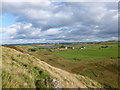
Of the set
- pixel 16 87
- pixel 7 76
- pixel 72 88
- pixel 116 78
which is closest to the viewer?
pixel 16 87

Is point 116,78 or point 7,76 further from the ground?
point 7,76

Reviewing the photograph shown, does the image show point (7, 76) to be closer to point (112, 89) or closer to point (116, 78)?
point (112, 89)

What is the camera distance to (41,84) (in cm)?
889

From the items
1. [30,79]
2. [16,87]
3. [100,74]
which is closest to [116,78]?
[100,74]

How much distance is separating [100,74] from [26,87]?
15.1 metres

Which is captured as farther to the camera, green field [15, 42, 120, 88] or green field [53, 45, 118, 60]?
green field [53, 45, 118, 60]

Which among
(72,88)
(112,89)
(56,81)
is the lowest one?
(112,89)

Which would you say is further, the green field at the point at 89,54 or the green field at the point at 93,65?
the green field at the point at 89,54

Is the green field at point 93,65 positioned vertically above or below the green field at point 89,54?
above

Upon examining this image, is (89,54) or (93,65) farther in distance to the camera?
(89,54)

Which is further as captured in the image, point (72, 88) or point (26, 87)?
point (72, 88)

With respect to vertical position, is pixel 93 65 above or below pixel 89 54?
above

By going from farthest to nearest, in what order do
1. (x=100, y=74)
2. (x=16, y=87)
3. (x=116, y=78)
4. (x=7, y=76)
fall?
1. (x=100, y=74)
2. (x=116, y=78)
3. (x=7, y=76)
4. (x=16, y=87)

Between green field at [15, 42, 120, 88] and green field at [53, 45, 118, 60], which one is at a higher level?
green field at [15, 42, 120, 88]
